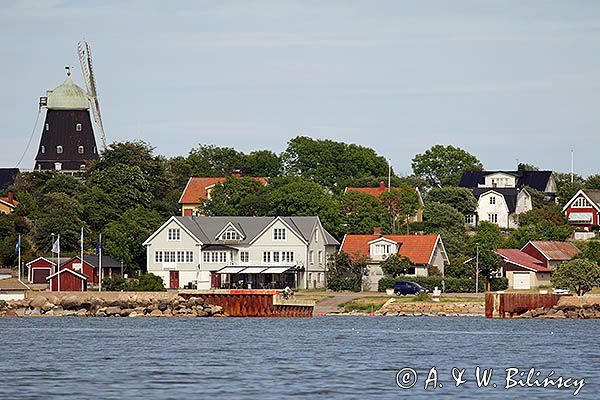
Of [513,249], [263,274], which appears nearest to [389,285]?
[263,274]

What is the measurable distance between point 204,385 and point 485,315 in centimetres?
3978

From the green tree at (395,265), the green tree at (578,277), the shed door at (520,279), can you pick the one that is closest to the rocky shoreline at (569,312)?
the green tree at (578,277)

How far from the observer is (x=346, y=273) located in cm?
8988

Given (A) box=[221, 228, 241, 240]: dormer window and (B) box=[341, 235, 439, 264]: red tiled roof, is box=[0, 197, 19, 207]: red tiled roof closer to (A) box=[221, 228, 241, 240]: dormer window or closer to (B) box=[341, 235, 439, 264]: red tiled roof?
(A) box=[221, 228, 241, 240]: dormer window

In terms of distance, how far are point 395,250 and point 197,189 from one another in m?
28.7

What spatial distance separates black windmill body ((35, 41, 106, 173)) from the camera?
426 ft

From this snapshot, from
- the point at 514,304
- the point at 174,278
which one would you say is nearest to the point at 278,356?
the point at 514,304

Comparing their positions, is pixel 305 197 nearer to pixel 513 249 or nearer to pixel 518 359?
pixel 513 249

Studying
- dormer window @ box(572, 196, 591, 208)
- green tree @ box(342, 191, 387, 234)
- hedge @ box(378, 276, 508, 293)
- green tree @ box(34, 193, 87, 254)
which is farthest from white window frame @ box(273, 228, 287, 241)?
dormer window @ box(572, 196, 591, 208)

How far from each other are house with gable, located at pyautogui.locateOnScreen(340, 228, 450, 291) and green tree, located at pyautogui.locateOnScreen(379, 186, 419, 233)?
12.7m

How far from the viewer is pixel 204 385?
37594mm

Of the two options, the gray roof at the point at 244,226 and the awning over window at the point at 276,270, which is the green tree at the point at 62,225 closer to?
the gray roof at the point at 244,226

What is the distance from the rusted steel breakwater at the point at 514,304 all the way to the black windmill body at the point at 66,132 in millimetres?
61952

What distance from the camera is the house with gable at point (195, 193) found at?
371 feet
